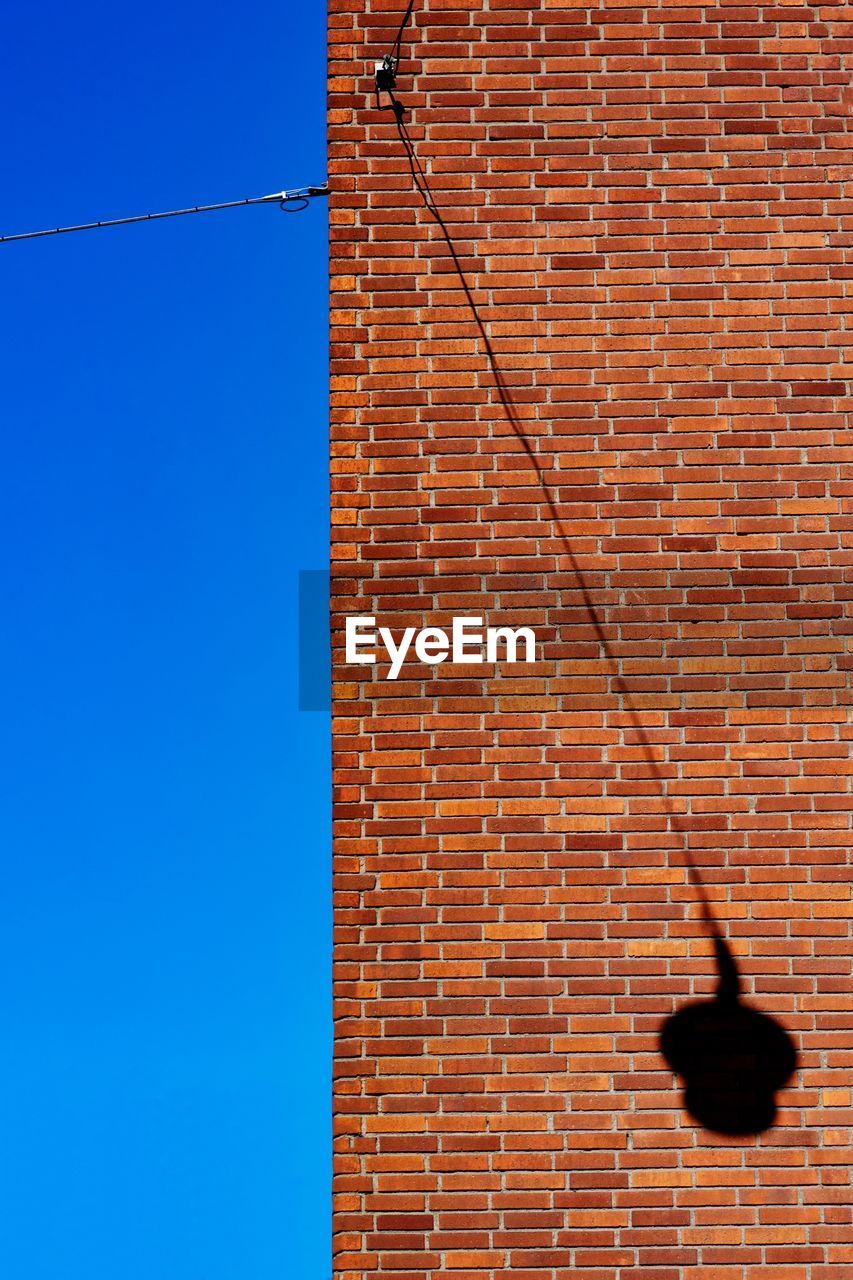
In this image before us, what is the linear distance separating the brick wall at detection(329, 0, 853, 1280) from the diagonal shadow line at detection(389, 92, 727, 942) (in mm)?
15

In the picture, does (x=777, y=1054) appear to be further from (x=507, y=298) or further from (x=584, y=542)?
(x=507, y=298)

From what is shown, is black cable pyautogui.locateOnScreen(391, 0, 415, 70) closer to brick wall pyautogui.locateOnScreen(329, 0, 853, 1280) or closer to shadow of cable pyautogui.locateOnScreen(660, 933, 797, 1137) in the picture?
brick wall pyautogui.locateOnScreen(329, 0, 853, 1280)

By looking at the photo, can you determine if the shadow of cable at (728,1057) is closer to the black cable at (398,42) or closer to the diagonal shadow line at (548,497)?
the diagonal shadow line at (548,497)

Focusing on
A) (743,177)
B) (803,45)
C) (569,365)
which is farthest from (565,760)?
(803,45)

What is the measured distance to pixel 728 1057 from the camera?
4859 millimetres

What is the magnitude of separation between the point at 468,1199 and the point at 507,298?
3176 mm

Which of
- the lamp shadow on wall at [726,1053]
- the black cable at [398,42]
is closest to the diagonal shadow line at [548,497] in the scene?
the lamp shadow on wall at [726,1053]

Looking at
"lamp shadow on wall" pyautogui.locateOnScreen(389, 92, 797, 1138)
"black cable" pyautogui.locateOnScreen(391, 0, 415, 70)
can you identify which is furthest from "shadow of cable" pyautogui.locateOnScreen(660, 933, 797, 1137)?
"black cable" pyautogui.locateOnScreen(391, 0, 415, 70)

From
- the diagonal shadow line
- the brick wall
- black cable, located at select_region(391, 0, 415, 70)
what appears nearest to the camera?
the brick wall

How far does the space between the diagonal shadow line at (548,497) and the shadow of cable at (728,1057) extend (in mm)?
184

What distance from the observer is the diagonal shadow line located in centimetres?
498

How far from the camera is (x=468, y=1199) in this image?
4777 mm

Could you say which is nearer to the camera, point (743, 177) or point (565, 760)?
point (565, 760)

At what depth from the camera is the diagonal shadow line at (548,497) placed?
498 cm
